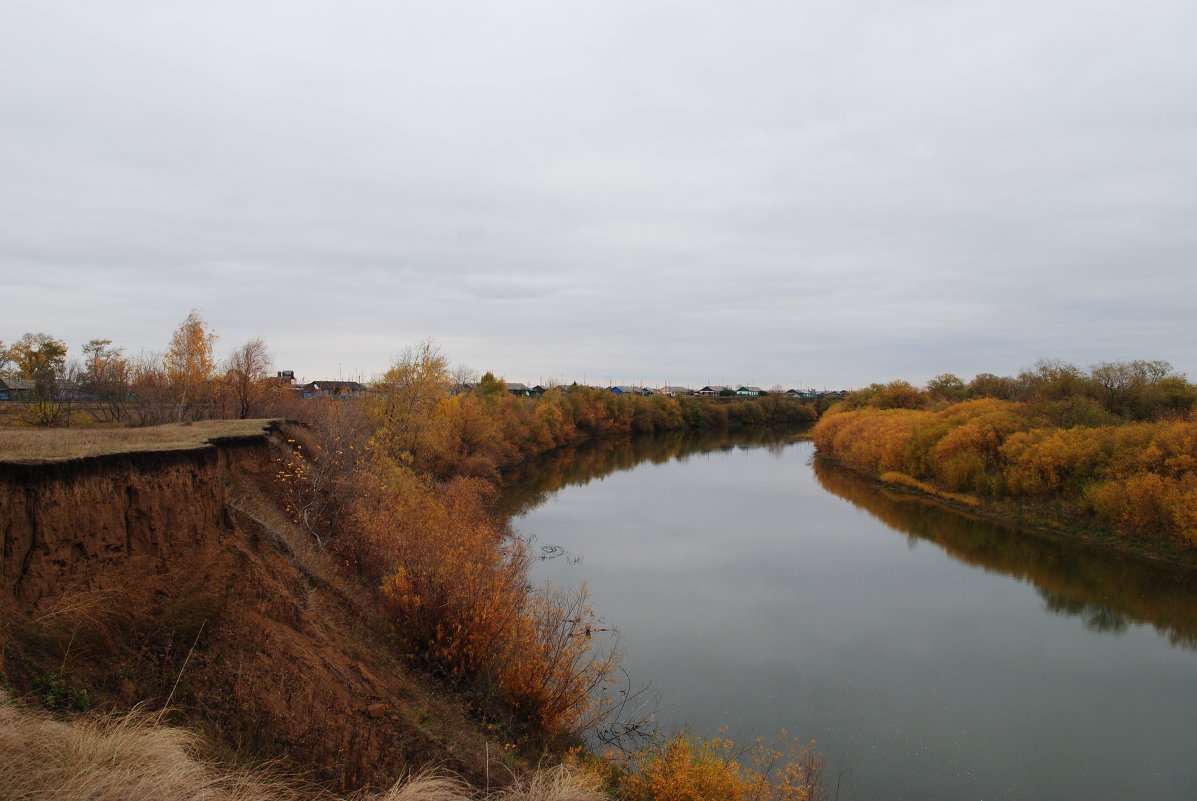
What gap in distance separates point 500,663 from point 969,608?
613 inches

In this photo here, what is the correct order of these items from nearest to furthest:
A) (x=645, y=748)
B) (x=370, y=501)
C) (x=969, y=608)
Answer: (x=645, y=748) < (x=370, y=501) < (x=969, y=608)

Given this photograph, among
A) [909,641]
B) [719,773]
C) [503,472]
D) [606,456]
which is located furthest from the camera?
[606,456]

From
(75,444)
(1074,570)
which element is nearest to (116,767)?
(75,444)

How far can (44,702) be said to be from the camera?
5.86 m

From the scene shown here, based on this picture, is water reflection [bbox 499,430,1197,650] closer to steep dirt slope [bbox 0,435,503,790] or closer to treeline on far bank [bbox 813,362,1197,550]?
treeline on far bank [bbox 813,362,1197,550]

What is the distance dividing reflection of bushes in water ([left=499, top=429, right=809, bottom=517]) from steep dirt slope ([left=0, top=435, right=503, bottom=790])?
20.4m

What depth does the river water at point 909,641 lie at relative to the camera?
11570mm

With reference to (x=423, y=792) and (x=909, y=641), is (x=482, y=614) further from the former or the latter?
(x=909, y=641)

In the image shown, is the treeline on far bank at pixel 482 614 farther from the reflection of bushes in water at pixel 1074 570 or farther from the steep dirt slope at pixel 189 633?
the reflection of bushes in water at pixel 1074 570

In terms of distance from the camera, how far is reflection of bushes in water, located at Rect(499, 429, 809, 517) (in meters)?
36.9

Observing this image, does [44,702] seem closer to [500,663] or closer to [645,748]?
[500,663]

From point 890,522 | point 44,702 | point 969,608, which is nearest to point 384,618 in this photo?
point 44,702

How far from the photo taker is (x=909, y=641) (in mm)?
16766

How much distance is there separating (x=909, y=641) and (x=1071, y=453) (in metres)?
19.7
